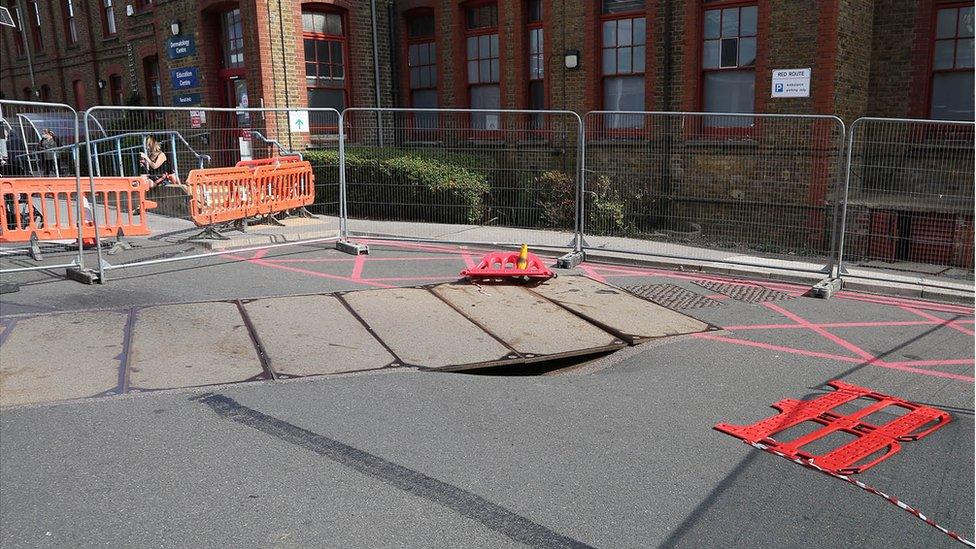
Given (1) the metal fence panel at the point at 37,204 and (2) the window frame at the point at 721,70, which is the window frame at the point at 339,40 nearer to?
(1) the metal fence panel at the point at 37,204

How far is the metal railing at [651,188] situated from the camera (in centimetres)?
956

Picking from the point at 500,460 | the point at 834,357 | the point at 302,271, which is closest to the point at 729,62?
the point at 834,357

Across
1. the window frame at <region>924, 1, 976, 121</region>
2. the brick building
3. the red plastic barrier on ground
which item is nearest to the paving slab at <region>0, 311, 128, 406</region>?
the red plastic barrier on ground

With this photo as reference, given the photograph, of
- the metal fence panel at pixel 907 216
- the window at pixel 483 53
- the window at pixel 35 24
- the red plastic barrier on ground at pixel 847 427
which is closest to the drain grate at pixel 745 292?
the metal fence panel at pixel 907 216

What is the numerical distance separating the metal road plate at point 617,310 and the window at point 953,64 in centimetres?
778

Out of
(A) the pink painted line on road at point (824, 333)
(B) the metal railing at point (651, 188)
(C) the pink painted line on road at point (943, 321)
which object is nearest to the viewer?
(A) the pink painted line on road at point (824, 333)

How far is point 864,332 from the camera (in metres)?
7.32

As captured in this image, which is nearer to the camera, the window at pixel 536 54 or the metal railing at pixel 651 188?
the metal railing at pixel 651 188

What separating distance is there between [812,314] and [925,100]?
23.0ft

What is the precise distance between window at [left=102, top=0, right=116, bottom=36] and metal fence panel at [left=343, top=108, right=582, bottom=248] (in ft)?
49.5

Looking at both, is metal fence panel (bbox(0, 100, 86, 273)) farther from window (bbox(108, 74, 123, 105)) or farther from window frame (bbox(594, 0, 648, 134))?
window (bbox(108, 74, 123, 105))

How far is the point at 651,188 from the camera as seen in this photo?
456 inches

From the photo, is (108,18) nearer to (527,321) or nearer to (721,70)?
(721,70)

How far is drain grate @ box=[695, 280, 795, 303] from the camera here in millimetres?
8625
